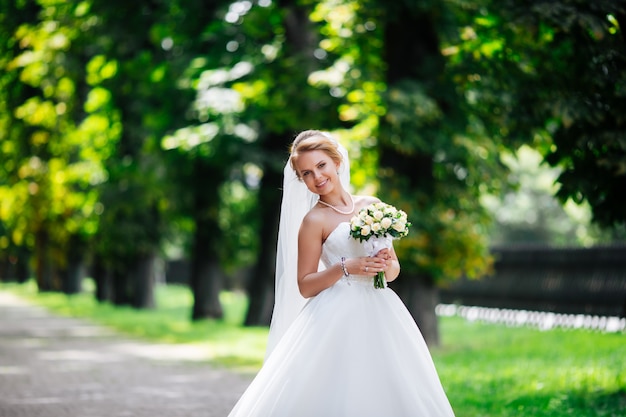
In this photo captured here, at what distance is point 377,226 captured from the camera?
5.84m

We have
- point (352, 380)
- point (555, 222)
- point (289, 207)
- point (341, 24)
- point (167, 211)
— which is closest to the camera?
point (352, 380)

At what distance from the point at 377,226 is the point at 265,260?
15807 millimetres

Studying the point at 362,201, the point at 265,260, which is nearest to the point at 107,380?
the point at 362,201

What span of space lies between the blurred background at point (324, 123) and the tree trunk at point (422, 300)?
0.03 metres

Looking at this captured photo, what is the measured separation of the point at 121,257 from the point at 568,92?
2314 cm

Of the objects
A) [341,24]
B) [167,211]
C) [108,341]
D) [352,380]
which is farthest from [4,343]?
[352,380]

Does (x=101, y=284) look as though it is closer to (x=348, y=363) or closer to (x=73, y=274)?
(x=73, y=274)

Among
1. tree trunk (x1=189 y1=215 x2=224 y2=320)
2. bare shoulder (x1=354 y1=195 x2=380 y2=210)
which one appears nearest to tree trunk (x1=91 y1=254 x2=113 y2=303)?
tree trunk (x1=189 y1=215 x2=224 y2=320)

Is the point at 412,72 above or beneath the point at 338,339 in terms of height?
above

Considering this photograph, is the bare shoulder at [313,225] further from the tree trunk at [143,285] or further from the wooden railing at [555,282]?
the tree trunk at [143,285]

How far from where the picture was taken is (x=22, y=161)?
28469mm

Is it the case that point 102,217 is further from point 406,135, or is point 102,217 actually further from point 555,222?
point 555,222

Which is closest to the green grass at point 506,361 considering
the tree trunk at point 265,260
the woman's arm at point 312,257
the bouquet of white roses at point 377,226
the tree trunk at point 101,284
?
the tree trunk at point 265,260

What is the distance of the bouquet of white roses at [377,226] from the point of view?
5867 millimetres
